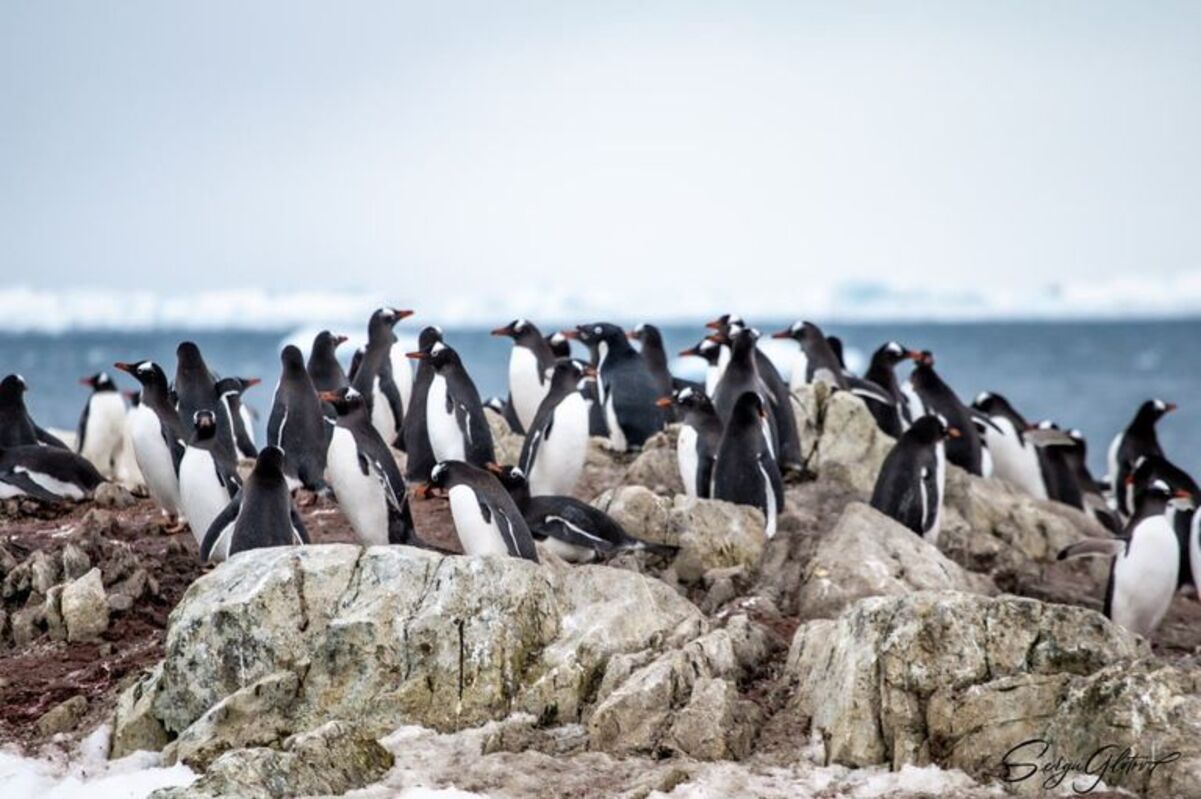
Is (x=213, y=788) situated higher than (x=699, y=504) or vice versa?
(x=699, y=504)

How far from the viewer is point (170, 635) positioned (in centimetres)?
775

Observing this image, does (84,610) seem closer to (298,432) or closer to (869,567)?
(298,432)

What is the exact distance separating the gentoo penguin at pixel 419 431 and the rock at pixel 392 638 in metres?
3.46

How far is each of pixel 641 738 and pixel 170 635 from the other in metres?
2.32

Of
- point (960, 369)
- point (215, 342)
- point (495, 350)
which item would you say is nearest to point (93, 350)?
point (215, 342)

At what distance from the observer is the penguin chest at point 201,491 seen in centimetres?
995

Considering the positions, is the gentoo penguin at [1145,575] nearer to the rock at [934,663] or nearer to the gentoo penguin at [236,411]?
the rock at [934,663]

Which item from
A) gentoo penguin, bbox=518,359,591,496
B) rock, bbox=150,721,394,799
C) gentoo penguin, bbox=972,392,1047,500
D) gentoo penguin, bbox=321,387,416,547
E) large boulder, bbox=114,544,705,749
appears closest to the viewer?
rock, bbox=150,721,394,799

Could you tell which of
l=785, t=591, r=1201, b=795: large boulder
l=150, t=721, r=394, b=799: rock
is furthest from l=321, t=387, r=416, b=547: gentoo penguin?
l=785, t=591, r=1201, b=795: large boulder

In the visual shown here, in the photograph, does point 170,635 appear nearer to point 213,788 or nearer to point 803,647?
point 213,788

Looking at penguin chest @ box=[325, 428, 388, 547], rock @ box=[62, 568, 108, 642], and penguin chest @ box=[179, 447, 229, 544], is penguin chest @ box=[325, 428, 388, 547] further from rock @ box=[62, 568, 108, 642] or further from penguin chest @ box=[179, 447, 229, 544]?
rock @ box=[62, 568, 108, 642]

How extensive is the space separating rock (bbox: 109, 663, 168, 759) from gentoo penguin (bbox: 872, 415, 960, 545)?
536cm

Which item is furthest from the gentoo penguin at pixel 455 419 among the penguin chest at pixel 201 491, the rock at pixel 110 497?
the rock at pixel 110 497

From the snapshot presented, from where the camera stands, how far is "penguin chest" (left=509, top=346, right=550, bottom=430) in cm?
1377
